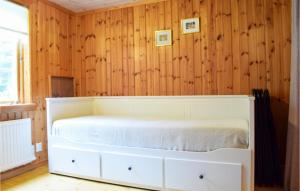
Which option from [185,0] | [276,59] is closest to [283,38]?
[276,59]

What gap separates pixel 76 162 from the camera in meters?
2.40

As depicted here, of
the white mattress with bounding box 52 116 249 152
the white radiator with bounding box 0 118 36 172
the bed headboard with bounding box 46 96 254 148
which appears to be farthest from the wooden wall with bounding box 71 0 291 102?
the white radiator with bounding box 0 118 36 172

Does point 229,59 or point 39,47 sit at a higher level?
point 39,47

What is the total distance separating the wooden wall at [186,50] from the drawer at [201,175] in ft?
3.41

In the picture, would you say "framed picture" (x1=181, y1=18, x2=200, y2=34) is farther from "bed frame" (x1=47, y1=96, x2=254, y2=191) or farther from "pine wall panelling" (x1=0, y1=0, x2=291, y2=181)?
"bed frame" (x1=47, y1=96, x2=254, y2=191)

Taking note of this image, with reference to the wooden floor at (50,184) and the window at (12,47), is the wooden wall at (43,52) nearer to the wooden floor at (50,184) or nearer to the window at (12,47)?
the window at (12,47)

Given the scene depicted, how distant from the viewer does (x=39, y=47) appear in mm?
2842

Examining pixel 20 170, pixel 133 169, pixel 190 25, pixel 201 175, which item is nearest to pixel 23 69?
pixel 20 170

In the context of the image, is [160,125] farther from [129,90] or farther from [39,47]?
[39,47]

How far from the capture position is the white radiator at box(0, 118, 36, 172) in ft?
7.59

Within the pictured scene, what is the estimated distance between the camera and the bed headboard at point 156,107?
2.53 m

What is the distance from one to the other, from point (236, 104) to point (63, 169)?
2021 mm

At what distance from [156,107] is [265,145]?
1.28m

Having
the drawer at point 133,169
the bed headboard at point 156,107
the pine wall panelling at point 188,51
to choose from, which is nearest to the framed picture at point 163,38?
the pine wall panelling at point 188,51
